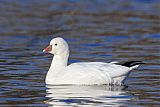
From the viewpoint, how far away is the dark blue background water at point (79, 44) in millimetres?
12117

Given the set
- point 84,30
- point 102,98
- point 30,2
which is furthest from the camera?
point 30,2

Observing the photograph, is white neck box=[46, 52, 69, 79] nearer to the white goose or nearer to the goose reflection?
the white goose

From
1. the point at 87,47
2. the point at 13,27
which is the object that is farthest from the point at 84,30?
the point at 87,47

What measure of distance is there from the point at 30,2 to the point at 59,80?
61.1 feet

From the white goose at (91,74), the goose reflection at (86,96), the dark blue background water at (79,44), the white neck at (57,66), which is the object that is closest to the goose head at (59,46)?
the white neck at (57,66)

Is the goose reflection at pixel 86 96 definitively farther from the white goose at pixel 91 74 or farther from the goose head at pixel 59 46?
the goose head at pixel 59 46

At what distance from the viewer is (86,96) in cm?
1209

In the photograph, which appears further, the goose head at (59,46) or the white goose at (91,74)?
the goose head at (59,46)

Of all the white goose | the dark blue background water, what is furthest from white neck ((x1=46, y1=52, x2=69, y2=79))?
the dark blue background water

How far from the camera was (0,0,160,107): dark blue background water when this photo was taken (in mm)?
12117

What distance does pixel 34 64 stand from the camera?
16031mm

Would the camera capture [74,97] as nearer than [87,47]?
Yes

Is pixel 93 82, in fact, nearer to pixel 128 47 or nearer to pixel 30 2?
pixel 128 47

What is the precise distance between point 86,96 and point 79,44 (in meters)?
7.66
